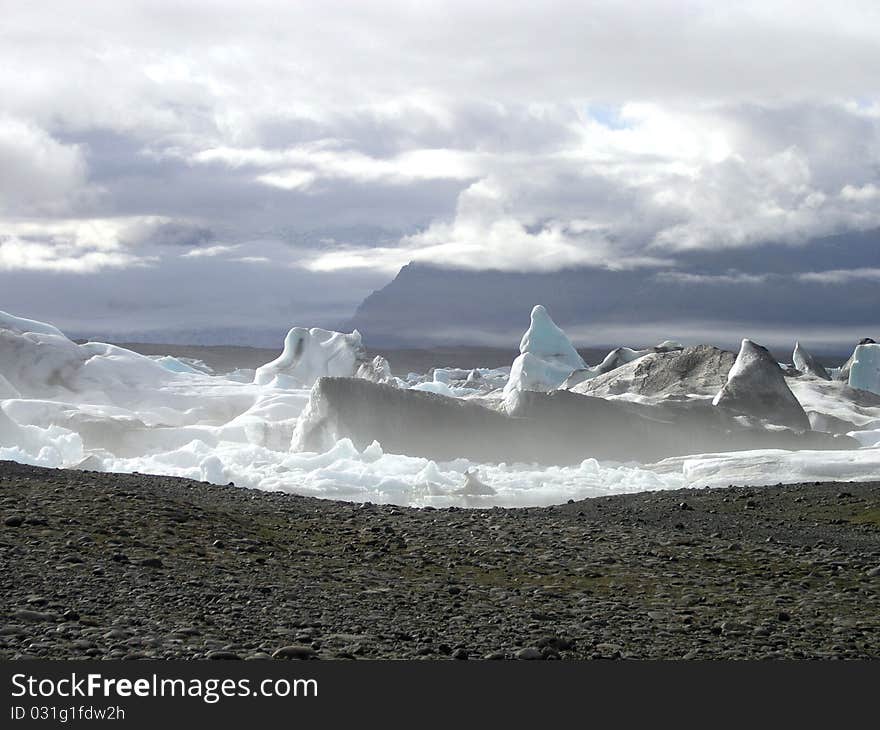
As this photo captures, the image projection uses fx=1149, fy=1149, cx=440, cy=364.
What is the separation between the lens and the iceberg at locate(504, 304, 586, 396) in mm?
85938

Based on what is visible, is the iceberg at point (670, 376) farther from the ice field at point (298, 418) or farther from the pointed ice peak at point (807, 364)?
the pointed ice peak at point (807, 364)

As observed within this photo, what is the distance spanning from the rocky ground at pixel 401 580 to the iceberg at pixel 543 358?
5917cm

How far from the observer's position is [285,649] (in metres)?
10.8

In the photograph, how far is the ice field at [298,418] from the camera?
4338 centimetres

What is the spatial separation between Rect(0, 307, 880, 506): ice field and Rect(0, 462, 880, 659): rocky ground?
54.8 ft

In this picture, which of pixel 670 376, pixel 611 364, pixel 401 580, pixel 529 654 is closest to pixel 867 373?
pixel 611 364

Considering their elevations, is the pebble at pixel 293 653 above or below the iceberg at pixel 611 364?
below

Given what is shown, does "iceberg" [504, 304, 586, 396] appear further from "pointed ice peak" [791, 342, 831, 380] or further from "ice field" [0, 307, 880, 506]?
"pointed ice peak" [791, 342, 831, 380]

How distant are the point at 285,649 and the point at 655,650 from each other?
12.9 ft

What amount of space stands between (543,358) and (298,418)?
98.7 ft

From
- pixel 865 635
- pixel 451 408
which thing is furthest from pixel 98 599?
pixel 451 408

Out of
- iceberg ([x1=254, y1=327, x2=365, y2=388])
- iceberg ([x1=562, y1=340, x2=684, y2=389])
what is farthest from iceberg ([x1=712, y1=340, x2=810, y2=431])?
iceberg ([x1=254, y1=327, x2=365, y2=388])

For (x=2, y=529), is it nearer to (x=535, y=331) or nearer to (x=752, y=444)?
(x=752, y=444)

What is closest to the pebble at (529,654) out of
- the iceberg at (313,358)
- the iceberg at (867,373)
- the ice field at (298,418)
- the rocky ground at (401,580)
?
the rocky ground at (401,580)
